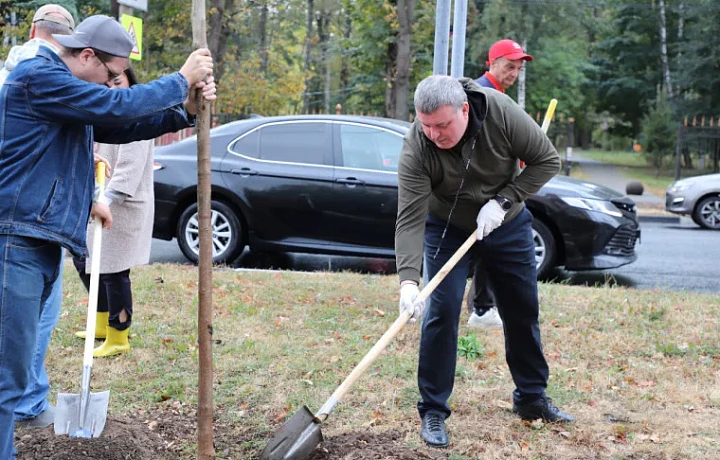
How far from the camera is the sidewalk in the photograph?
16.1m

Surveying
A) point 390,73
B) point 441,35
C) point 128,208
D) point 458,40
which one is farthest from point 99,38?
point 390,73

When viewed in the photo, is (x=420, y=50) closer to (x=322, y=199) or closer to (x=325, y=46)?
(x=325, y=46)

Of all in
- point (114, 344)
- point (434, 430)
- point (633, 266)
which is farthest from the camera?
point (633, 266)

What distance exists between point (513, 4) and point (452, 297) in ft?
89.0

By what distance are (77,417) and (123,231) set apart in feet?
5.19

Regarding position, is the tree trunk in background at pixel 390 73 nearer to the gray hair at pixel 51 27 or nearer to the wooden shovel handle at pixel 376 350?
the gray hair at pixel 51 27

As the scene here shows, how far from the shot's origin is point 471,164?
383 centimetres

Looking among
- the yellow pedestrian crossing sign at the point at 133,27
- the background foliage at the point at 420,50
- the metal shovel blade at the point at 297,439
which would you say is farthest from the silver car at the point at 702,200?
the metal shovel blade at the point at 297,439

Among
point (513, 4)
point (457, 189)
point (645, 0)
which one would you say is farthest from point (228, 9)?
point (645, 0)

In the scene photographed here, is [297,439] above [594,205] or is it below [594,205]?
below

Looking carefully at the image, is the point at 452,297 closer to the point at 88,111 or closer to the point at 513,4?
the point at 88,111

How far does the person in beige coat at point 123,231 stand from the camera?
493 cm

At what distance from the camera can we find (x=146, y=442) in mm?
3844

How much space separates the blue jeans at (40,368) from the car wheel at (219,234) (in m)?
4.01
